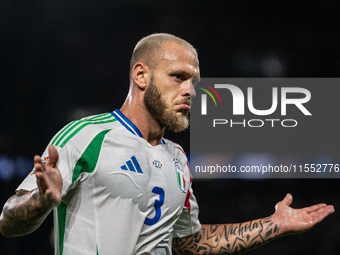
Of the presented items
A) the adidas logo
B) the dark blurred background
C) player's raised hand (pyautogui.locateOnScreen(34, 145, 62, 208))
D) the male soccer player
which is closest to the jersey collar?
the male soccer player

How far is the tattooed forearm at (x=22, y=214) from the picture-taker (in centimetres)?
Result: 84

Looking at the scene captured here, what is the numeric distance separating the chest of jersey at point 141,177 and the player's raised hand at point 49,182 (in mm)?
199

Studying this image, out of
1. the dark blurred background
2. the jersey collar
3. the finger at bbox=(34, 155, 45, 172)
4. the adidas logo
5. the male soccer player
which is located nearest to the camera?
the finger at bbox=(34, 155, 45, 172)

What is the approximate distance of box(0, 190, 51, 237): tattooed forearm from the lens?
2.77 feet

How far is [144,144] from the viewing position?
1170 mm

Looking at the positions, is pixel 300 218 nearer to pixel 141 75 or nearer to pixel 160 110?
pixel 160 110

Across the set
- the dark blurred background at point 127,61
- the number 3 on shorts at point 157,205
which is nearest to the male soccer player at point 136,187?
the number 3 on shorts at point 157,205

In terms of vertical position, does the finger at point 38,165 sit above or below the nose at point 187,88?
below

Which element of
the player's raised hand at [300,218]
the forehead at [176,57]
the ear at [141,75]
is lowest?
the player's raised hand at [300,218]

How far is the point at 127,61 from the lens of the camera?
242 cm

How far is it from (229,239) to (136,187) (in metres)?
0.46

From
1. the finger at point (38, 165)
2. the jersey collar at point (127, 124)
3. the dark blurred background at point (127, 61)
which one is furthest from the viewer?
the dark blurred background at point (127, 61)

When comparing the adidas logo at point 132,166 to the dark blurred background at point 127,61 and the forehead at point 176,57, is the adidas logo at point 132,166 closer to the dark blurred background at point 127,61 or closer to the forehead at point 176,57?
the forehead at point 176,57

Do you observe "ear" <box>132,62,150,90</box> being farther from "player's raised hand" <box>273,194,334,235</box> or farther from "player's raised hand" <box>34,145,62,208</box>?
"player's raised hand" <box>273,194,334,235</box>
